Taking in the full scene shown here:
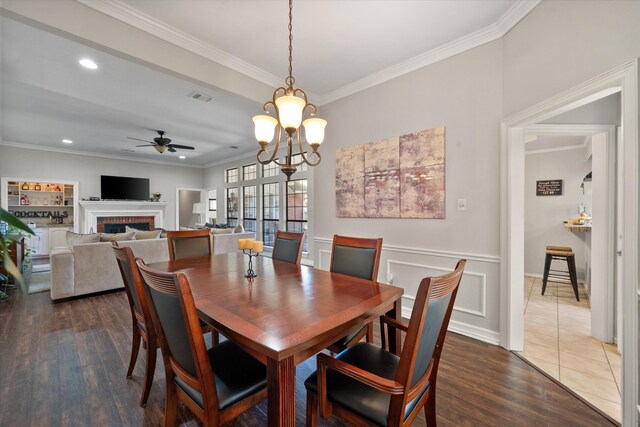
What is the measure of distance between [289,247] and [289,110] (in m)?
1.32

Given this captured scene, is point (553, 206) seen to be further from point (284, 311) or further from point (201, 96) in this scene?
point (201, 96)

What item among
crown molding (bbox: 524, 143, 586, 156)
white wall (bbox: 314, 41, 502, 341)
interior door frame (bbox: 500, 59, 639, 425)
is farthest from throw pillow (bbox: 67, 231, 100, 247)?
crown molding (bbox: 524, 143, 586, 156)

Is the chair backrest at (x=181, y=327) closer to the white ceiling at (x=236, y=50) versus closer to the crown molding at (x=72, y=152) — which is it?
the white ceiling at (x=236, y=50)

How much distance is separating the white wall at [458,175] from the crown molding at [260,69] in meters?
0.08

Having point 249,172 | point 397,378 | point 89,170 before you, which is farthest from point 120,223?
point 397,378

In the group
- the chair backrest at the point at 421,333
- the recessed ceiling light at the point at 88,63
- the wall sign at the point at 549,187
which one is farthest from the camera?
the wall sign at the point at 549,187

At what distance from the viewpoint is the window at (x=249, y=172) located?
7.12 meters

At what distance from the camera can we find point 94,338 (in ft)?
8.54

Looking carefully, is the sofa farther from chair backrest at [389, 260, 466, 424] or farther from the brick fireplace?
chair backrest at [389, 260, 466, 424]

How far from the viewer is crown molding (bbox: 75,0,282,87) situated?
2.12m

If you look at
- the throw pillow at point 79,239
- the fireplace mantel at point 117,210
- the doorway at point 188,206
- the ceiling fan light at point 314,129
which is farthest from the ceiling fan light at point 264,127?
the doorway at point 188,206

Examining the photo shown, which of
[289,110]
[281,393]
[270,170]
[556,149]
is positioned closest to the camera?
[281,393]

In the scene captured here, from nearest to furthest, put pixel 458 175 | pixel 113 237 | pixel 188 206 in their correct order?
pixel 458 175 → pixel 113 237 → pixel 188 206

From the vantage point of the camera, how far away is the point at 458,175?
268 centimetres
